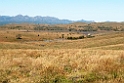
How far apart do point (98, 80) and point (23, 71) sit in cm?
366

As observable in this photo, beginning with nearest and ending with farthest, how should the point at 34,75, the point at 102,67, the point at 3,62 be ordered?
the point at 34,75
the point at 102,67
the point at 3,62

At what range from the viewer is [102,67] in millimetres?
11312

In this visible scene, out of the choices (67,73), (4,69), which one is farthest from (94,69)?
(4,69)

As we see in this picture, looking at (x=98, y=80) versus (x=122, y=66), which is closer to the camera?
(x=98, y=80)

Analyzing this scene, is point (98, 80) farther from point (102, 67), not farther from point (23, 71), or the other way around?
point (23, 71)

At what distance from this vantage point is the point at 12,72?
429 inches

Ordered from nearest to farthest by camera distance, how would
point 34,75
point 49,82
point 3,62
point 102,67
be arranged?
point 49,82 < point 34,75 < point 102,67 < point 3,62

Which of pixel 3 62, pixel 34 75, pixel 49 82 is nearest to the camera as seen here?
pixel 49 82

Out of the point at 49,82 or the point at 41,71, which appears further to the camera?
the point at 41,71

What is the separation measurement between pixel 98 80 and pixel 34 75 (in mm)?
2764

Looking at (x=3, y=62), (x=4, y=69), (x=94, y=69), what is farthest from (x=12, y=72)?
(x=94, y=69)

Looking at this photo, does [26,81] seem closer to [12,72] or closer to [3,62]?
[12,72]

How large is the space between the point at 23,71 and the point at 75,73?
8.19 feet

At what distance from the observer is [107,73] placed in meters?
10.7
